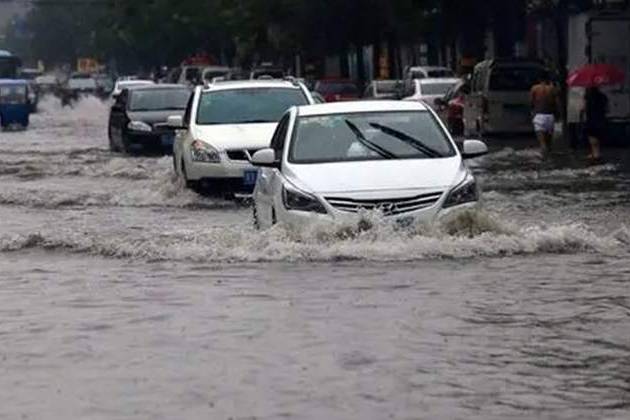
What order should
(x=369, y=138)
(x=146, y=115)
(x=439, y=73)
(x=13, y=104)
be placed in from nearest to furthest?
(x=369, y=138)
(x=146, y=115)
(x=439, y=73)
(x=13, y=104)

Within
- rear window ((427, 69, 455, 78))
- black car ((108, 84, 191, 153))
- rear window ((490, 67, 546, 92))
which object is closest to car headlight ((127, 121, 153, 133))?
black car ((108, 84, 191, 153))

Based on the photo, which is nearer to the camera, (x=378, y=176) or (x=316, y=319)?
(x=316, y=319)

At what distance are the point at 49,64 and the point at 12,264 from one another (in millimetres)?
167710

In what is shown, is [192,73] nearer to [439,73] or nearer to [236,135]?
[439,73]

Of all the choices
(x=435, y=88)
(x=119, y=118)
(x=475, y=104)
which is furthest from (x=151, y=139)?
(x=435, y=88)

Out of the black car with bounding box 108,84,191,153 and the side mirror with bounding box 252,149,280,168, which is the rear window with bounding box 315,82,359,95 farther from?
the side mirror with bounding box 252,149,280,168

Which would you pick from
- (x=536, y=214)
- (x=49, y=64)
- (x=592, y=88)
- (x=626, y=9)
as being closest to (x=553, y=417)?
(x=536, y=214)

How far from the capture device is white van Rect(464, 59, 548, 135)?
41.9 meters

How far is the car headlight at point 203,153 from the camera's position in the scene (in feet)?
82.0

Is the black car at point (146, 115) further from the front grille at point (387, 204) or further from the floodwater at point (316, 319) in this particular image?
the front grille at point (387, 204)

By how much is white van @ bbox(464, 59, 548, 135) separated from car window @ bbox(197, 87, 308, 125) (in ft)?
50.6

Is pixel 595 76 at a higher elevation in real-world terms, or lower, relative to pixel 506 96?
higher

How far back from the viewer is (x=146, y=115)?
39.4 metres

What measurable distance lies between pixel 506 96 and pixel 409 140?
23835 mm
